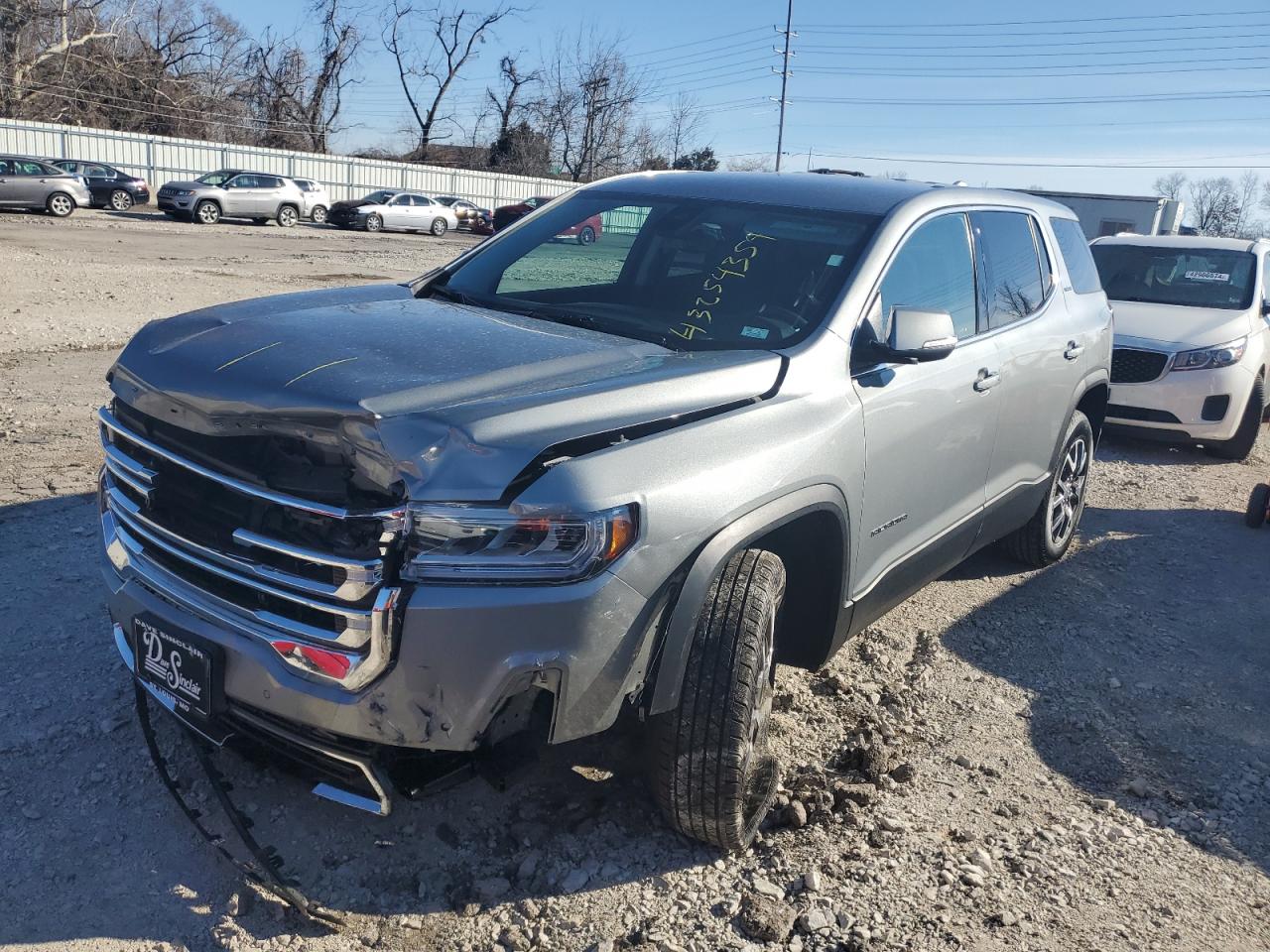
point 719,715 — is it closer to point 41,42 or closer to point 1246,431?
point 1246,431

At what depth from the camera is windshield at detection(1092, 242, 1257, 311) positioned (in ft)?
30.3

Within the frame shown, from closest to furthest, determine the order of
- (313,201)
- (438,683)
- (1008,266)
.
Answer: (438,683) → (1008,266) → (313,201)

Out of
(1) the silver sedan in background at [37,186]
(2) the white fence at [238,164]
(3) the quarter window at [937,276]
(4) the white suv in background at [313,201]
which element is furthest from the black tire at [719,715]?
(4) the white suv in background at [313,201]

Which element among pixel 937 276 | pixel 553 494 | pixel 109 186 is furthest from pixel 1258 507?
pixel 109 186

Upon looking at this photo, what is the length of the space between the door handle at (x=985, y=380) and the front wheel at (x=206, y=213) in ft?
103

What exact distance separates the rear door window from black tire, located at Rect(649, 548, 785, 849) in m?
3.37

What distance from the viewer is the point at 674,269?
396cm

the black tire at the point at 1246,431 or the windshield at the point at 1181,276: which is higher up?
the windshield at the point at 1181,276

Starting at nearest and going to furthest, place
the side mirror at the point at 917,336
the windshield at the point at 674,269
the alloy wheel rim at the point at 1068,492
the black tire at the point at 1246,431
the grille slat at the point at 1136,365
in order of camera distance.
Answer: the side mirror at the point at 917,336 → the windshield at the point at 674,269 → the alloy wheel rim at the point at 1068,492 → the grille slat at the point at 1136,365 → the black tire at the point at 1246,431

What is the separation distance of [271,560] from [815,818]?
1836 millimetres

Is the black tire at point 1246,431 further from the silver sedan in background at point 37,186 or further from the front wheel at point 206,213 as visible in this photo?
the front wheel at point 206,213

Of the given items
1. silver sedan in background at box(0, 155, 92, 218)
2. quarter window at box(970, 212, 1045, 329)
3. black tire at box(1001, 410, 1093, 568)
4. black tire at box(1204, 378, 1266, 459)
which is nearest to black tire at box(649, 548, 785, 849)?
quarter window at box(970, 212, 1045, 329)

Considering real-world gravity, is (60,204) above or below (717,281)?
below

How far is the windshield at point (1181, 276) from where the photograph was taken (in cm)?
923
